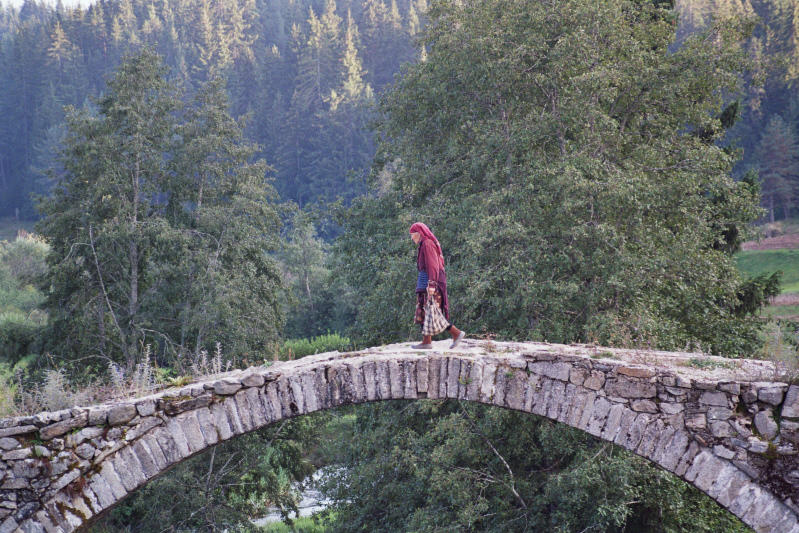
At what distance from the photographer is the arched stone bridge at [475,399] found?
7.27 meters

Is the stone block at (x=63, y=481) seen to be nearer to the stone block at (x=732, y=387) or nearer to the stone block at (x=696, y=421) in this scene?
the stone block at (x=696, y=421)

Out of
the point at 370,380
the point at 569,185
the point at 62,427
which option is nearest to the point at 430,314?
the point at 370,380

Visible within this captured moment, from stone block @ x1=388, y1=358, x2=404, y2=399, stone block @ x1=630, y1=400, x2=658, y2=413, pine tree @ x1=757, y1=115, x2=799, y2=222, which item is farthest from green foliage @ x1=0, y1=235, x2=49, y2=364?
pine tree @ x1=757, y1=115, x2=799, y2=222

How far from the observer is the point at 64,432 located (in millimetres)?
7742

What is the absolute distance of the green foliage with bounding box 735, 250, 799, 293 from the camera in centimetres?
3612

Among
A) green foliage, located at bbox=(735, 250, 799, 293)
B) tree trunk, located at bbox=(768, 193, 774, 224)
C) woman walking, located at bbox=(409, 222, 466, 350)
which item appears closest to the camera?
woman walking, located at bbox=(409, 222, 466, 350)

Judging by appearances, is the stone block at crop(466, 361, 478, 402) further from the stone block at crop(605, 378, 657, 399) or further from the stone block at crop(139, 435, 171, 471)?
the stone block at crop(139, 435, 171, 471)

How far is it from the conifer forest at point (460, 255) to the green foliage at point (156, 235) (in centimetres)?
8

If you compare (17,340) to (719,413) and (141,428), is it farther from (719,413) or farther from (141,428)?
(719,413)

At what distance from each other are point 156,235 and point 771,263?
98.0 feet

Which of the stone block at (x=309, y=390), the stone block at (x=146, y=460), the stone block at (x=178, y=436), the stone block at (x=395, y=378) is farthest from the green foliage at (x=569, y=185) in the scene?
the stone block at (x=146, y=460)

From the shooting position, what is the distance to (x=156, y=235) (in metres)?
21.1

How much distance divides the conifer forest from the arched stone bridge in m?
0.65

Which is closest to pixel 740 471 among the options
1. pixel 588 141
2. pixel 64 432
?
pixel 64 432
